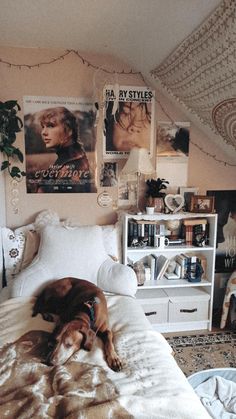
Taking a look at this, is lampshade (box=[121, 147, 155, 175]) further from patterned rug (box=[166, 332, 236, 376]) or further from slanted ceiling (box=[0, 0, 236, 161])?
patterned rug (box=[166, 332, 236, 376])

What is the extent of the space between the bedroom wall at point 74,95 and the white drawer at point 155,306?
→ 739mm

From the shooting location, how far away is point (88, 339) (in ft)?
4.66

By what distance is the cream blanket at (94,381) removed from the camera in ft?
3.38

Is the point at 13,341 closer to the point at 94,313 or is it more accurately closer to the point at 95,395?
the point at 94,313

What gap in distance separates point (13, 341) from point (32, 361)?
0.20 m

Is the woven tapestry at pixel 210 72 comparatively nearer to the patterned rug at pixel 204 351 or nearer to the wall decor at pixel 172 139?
the wall decor at pixel 172 139

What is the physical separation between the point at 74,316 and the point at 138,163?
130 cm

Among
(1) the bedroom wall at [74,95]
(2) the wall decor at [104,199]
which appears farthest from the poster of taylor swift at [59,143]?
(2) the wall decor at [104,199]

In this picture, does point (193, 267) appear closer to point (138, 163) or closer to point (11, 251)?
point (138, 163)

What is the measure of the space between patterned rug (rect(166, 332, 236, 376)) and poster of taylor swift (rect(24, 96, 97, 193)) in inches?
59.4

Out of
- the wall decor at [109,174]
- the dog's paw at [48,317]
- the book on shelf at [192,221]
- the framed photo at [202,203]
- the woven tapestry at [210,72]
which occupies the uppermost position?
the woven tapestry at [210,72]

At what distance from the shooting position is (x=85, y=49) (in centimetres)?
240

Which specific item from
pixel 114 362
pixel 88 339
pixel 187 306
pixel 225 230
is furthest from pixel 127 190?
pixel 114 362

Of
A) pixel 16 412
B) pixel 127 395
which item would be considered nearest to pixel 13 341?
pixel 16 412
